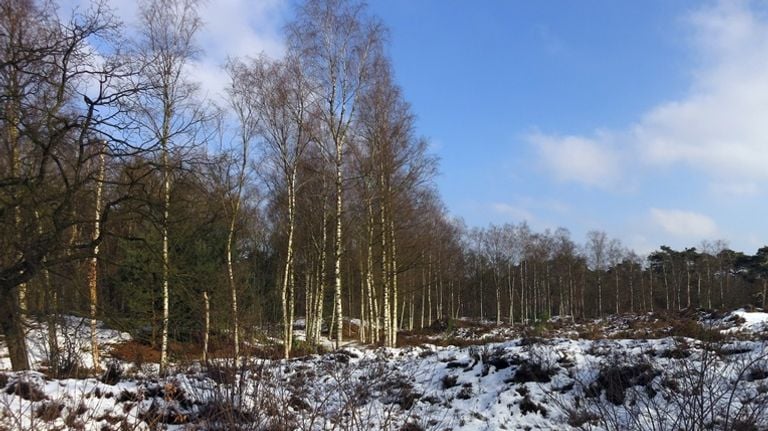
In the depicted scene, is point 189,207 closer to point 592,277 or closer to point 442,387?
point 442,387

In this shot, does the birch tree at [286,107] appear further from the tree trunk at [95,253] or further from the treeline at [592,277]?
the treeline at [592,277]

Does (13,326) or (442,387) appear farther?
(442,387)

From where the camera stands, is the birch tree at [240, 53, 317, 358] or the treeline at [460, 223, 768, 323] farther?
the treeline at [460, 223, 768, 323]

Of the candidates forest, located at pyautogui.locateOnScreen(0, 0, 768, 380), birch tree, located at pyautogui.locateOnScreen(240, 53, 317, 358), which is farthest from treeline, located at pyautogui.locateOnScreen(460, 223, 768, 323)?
birch tree, located at pyautogui.locateOnScreen(240, 53, 317, 358)

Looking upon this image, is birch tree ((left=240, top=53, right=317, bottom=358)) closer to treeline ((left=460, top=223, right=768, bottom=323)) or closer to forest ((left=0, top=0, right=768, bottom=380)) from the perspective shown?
forest ((left=0, top=0, right=768, bottom=380))

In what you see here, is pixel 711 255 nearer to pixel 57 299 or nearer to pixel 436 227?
pixel 436 227

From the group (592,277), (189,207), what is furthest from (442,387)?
(592,277)

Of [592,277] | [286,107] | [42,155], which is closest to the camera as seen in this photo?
[42,155]

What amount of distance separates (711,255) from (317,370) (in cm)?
4775

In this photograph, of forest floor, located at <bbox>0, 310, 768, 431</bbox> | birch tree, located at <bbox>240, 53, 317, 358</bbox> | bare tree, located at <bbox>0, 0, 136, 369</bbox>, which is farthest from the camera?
birch tree, located at <bbox>240, 53, 317, 358</bbox>

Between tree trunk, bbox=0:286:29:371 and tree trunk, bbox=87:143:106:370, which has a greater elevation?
tree trunk, bbox=87:143:106:370

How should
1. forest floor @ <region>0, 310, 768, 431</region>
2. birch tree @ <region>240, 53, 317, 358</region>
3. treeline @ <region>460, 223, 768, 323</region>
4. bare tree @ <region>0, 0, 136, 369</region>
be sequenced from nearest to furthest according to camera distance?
forest floor @ <region>0, 310, 768, 431</region> → bare tree @ <region>0, 0, 136, 369</region> → birch tree @ <region>240, 53, 317, 358</region> → treeline @ <region>460, 223, 768, 323</region>

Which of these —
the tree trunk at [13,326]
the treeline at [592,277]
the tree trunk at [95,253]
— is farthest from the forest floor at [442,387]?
the treeline at [592,277]

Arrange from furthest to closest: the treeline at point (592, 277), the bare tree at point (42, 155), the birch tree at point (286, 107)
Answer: the treeline at point (592, 277)
the birch tree at point (286, 107)
the bare tree at point (42, 155)
